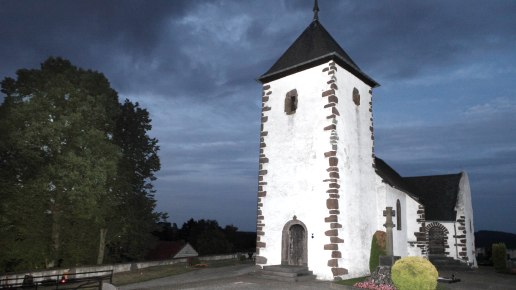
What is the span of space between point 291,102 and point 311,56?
7.98 feet

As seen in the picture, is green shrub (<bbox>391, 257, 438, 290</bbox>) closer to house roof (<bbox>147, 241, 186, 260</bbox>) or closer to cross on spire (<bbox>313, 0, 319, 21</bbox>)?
cross on spire (<bbox>313, 0, 319, 21</bbox>)

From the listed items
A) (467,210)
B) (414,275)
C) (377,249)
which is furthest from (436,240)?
(414,275)

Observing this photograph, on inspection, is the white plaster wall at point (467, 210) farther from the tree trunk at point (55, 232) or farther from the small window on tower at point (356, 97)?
the tree trunk at point (55, 232)

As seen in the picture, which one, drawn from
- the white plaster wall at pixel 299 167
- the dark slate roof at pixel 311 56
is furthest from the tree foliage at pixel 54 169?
the dark slate roof at pixel 311 56

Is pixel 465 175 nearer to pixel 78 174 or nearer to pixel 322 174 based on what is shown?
pixel 322 174

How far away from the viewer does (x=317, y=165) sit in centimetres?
1652

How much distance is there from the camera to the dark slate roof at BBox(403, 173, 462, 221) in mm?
24797

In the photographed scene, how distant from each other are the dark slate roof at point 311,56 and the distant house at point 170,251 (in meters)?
30.9

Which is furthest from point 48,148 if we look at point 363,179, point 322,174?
point 363,179

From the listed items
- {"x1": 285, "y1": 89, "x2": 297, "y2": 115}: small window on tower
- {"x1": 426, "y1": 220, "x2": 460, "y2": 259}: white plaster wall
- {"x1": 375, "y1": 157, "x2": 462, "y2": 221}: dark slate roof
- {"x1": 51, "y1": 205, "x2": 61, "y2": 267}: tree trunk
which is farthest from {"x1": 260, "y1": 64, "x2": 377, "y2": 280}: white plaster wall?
{"x1": 51, "y1": 205, "x2": 61, "y2": 267}: tree trunk

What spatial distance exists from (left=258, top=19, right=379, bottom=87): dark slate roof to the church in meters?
0.05

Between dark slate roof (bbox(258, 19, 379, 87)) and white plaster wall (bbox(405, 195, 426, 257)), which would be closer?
dark slate roof (bbox(258, 19, 379, 87))

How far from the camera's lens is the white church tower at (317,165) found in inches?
625

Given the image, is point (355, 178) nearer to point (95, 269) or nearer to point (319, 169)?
point (319, 169)
